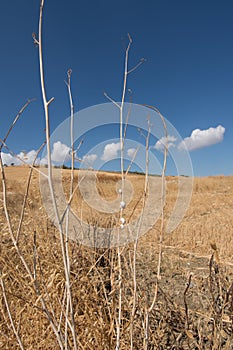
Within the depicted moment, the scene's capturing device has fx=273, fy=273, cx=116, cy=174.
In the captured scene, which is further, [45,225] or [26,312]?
[45,225]

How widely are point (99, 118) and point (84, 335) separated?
93cm

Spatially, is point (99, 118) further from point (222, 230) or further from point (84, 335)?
point (222, 230)

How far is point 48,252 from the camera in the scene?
1.63m

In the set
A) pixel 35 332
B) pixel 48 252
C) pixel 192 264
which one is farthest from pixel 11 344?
pixel 192 264

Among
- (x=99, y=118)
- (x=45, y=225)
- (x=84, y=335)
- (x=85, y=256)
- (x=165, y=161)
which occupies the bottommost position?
(x=84, y=335)

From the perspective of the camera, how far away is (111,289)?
1291 mm

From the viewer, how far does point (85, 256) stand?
1.77 metres

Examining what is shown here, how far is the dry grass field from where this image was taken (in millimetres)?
956

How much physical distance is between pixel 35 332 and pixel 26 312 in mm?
140

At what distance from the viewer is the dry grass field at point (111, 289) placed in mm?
956

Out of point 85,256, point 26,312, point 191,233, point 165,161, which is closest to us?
point 165,161

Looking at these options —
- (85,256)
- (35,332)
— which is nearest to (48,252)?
(85,256)

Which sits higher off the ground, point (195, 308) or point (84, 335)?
point (84, 335)

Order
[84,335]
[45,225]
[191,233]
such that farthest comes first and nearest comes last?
[191,233] → [45,225] → [84,335]
